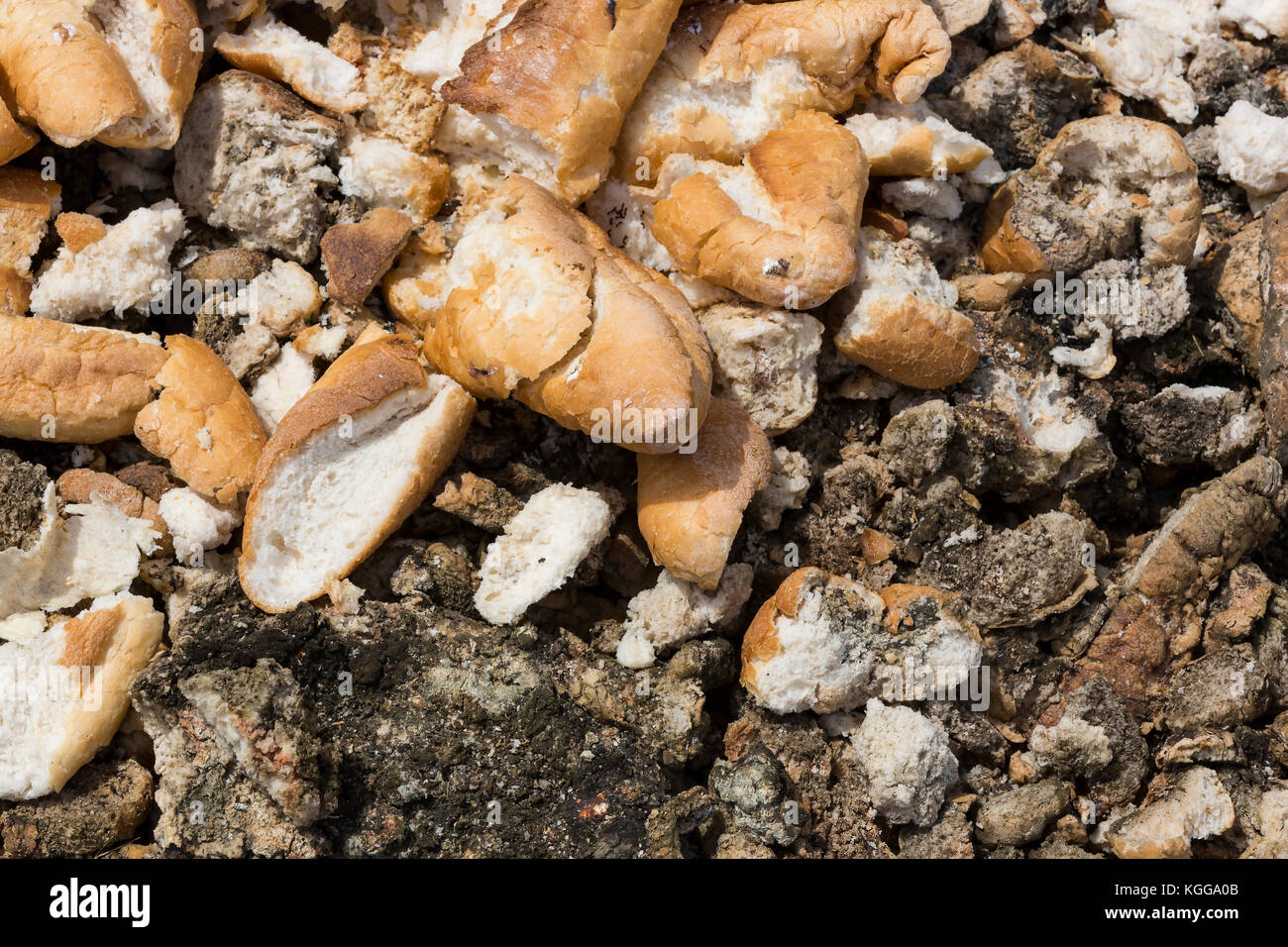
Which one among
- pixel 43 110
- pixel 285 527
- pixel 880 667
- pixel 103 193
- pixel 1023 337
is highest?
pixel 43 110

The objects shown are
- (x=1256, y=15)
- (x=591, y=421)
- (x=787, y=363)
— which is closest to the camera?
(x=591, y=421)

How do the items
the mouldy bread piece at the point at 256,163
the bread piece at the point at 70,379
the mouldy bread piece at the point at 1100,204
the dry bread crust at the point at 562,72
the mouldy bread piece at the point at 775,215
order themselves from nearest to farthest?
the bread piece at the point at 70,379
the mouldy bread piece at the point at 775,215
the dry bread crust at the point at 562,72
the mouldy bread piece at the point at 256,163
the mouldy bread piece at the point at 1100,204

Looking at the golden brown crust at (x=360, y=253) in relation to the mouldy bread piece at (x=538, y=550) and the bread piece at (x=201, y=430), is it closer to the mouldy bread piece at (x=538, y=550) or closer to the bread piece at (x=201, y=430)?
the bread piece at (x=201, y=430)

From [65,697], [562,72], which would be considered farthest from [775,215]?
[65,697]

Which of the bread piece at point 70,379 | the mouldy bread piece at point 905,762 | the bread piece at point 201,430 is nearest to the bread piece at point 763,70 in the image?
the bread piece at point 201,430

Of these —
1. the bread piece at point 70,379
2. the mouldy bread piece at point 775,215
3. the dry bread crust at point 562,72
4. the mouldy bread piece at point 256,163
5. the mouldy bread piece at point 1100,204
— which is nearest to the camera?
the bread piece at point 70,379

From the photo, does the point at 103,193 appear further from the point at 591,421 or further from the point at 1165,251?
the point at 1165,251

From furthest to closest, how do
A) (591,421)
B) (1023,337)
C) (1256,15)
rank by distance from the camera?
(1256,15), (1023,337), (591,421)

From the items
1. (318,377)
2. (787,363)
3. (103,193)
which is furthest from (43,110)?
(787,363)

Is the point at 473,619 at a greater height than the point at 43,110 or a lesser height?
lesser
